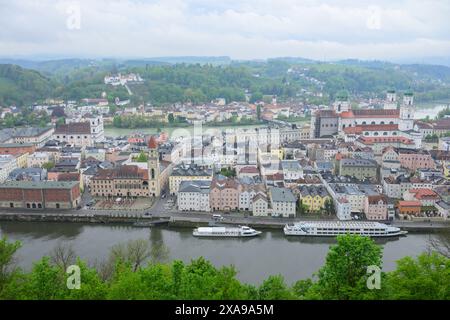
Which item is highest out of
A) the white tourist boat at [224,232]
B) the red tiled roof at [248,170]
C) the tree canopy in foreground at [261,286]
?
the tree canopy in foreground at [261,286]

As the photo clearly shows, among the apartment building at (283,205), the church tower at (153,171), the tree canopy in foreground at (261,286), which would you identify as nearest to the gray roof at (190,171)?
the church tower at (153,171)

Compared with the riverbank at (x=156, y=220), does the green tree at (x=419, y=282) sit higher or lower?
higher

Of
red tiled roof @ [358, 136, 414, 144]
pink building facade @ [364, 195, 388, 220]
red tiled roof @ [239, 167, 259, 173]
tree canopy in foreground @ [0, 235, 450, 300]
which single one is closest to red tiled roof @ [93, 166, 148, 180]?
red tiled roof @ [239, 167, 259, 173]

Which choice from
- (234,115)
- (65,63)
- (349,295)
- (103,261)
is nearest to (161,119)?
(234,115)

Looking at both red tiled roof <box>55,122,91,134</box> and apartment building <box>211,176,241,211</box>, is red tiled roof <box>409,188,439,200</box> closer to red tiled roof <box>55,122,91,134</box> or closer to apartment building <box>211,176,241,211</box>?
apartment building <box>211,176,241,211</box>

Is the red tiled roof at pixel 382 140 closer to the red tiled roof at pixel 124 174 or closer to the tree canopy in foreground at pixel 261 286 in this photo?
the red tiled roof at pixel 124 174

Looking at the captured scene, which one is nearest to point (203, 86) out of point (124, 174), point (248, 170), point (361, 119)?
point (361, 119)
